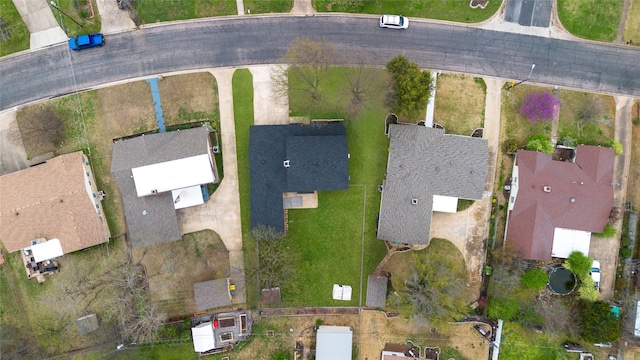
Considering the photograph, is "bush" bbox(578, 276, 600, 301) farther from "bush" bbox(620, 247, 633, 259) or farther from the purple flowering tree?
the purple flowering tree

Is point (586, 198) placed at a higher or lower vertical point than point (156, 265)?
higher

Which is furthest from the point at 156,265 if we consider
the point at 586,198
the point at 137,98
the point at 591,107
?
the point at 591,107

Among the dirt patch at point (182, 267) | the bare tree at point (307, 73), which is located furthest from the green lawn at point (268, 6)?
the dirt patch at point (182, 267)

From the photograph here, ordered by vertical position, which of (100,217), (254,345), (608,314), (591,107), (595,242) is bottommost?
(254,345)

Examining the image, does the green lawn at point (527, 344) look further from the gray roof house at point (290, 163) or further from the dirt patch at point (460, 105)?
the gray roof house at point (290, 163)

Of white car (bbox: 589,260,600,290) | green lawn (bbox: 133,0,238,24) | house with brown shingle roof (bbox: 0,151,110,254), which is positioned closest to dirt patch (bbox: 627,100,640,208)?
white car (bbox: 589,260,600,290)

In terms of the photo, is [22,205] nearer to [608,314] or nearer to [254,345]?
[254,345]
